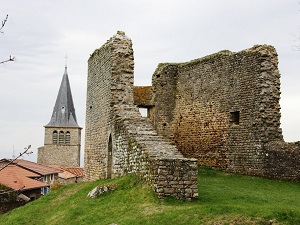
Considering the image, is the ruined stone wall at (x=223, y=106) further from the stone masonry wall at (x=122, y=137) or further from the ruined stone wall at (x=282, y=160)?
the stone masonry wall at (x=122, y=137)

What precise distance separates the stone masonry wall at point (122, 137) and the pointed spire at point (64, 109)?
5730cm

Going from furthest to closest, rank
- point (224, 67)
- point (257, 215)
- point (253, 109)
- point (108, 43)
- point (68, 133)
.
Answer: point (68, 133) < point (224, 67) < point (253, 109) < point (108, 43) < point (257, 215)

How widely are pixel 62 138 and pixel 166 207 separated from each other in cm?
7123

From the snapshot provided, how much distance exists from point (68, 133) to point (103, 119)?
210 ft

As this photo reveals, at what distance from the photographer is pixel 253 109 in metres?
17.3

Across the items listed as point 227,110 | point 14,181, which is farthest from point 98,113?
point 14,181

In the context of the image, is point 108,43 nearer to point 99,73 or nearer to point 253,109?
point 99,73

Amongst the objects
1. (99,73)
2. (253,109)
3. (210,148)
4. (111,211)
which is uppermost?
(99,73)

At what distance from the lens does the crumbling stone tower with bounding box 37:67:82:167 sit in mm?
76812

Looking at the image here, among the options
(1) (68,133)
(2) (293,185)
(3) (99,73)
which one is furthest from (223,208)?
(1) (68,133)

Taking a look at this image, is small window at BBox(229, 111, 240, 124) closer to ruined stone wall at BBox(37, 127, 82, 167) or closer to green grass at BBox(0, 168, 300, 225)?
green grass at BBox(0, 168, 300, 225)

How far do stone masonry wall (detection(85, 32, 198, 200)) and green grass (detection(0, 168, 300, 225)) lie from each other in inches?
19.1

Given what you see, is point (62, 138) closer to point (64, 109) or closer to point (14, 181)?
point (64, 109)

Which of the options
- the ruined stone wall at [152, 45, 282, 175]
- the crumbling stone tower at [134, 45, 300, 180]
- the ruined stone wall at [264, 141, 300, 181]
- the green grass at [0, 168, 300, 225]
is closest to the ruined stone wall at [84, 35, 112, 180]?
the green grass at [0, 168, 300, 225]
